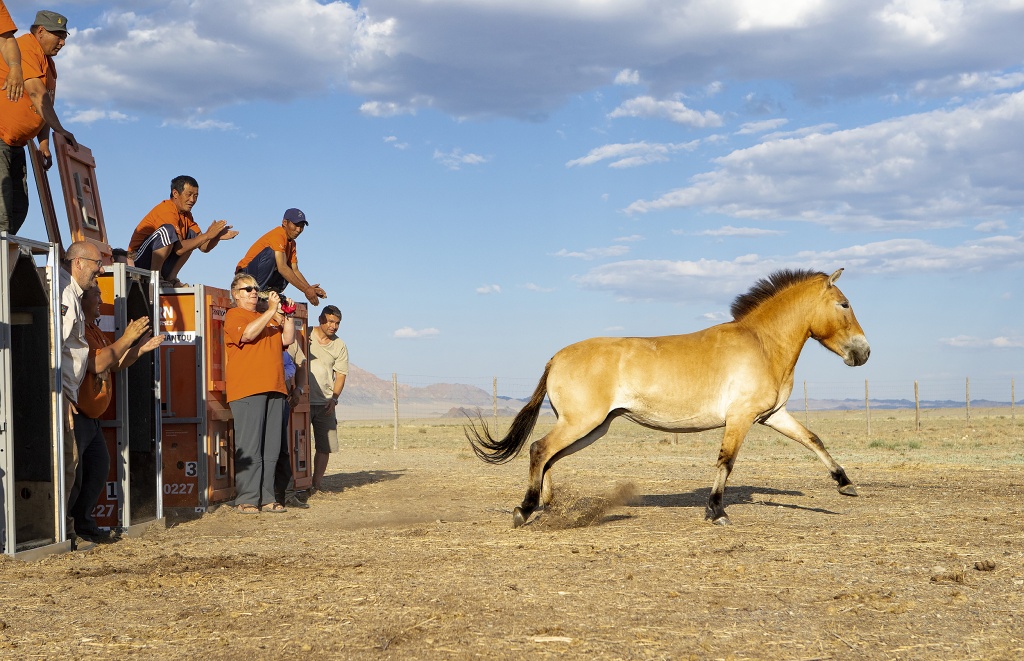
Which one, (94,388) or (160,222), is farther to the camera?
(160,222)

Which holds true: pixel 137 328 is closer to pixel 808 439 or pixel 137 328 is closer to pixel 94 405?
pixel 94 405

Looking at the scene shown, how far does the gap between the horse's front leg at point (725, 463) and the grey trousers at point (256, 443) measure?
4397mm

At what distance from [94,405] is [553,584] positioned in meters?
4.21

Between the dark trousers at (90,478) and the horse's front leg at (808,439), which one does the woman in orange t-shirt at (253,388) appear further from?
the horse's front leg at (808,439)

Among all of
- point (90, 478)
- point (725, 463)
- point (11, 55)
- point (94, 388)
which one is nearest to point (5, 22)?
point (11, 55)

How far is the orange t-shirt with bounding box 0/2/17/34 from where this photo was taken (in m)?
7.93

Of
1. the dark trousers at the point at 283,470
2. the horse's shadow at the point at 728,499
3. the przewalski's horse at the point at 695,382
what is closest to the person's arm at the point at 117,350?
the dark trousers at the point at 283,470

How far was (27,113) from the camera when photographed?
823cm

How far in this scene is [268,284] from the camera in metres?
11.8

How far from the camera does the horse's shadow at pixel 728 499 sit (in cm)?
1128

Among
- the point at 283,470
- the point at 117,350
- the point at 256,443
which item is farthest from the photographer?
the point at 283,470

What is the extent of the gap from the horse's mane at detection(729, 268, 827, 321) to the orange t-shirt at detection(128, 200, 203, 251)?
5787 millimetres

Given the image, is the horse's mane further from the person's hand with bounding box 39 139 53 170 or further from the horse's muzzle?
the person's hand with bounding box 39 139 53 170

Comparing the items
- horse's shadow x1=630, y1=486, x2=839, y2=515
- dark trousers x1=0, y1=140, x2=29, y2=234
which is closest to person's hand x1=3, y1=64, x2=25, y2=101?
dark trousers x1=0, y1=140, x2=29, y2=234
